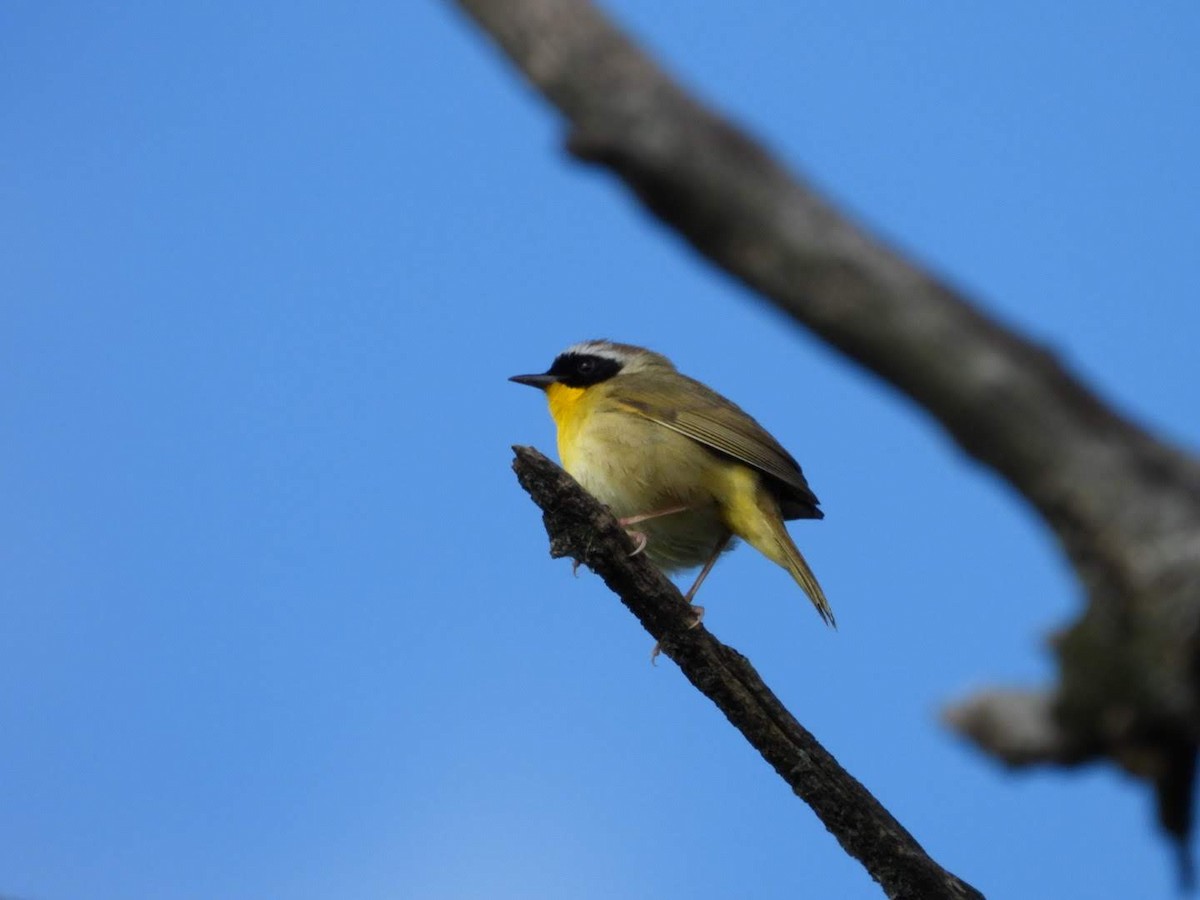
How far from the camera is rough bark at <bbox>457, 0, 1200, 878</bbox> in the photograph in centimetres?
175

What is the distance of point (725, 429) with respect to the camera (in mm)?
7902

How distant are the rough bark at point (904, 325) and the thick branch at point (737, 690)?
3779 millimetres

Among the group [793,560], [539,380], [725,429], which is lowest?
[793,560]

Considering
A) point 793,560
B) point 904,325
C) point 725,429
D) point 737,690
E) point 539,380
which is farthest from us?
point 539,380

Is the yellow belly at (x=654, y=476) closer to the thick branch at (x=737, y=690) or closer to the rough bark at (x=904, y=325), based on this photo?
the thick branch at (x=737, y=690)

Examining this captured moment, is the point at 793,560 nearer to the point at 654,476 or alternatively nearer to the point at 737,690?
the point at 654,476

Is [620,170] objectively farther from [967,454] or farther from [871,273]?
[967,454]

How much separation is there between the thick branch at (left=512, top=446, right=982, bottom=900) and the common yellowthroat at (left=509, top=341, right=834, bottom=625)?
1386 mm

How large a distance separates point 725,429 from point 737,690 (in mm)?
2239

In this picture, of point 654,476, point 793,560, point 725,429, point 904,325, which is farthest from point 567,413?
point 904,325

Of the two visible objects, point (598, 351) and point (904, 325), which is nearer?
point (904, 325)

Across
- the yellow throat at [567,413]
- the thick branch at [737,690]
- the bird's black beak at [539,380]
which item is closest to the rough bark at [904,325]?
the thick branch at [737,690]

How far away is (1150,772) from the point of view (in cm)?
211

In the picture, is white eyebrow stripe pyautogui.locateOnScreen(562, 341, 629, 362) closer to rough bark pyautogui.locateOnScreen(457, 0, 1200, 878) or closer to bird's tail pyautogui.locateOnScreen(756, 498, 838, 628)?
bird's tail pyautogui.locateOnScreen(756, 498, 838, 628)
